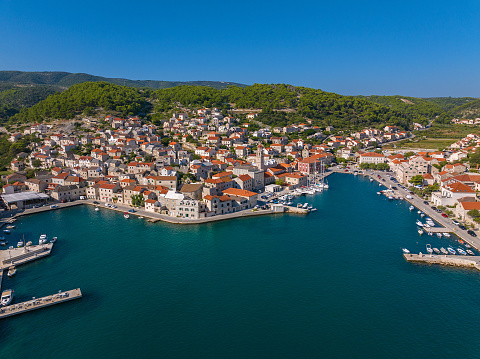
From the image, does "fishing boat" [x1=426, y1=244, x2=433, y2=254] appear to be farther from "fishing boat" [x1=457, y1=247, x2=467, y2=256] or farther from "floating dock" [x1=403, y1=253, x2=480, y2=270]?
"fishing boat" [x1=457, y1=247, x2=467, y2=256]

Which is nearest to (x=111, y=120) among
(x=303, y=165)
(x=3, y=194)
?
(x=3, y=194)

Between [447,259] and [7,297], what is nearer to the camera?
[7,297]

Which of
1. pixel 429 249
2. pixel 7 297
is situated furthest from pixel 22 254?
pixel 429 249

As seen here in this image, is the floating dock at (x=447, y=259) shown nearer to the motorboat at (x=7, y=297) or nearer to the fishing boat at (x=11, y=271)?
the motorboat at (x=7, y=297)

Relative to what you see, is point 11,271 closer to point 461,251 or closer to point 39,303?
point 39,303

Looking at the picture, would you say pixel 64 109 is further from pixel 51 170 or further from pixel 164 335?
pixel 164 335

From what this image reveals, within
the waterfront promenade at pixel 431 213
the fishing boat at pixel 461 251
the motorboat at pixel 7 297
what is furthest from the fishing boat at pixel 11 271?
the waterfront promenade at pixel 431 213
